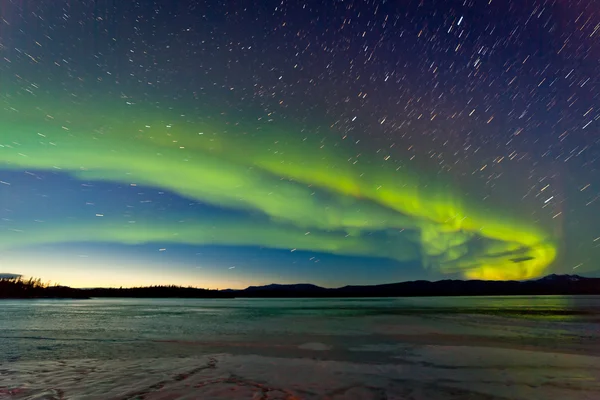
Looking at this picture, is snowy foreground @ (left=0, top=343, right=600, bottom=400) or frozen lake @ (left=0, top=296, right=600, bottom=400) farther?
frozen lake @ (left=0, top=296, right=600, bottom=400)

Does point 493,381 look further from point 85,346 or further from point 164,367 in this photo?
point 85,346

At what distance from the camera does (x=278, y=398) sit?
424 inches

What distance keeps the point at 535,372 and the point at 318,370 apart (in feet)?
25.3

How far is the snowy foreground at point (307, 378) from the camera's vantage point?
11242 mm

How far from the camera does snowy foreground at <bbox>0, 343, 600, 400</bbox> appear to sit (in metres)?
11.2

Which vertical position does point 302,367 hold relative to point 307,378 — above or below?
above

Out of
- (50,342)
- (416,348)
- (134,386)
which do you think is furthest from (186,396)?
(50,342)

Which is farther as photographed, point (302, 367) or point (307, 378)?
point (302, 367)

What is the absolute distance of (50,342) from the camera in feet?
75.5

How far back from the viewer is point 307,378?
13383 millimetres

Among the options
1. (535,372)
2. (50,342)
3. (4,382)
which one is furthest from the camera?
(50,342)

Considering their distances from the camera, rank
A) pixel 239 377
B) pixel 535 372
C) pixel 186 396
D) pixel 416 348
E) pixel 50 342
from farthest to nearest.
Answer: pixel 50 342 < pixel 416 348 < pixel 535 372 < pixel 239 377 < pixel 186 396

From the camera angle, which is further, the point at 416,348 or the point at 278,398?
the point at 416,348

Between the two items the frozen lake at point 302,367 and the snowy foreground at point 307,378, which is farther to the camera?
the frozen lake at point 302,367
